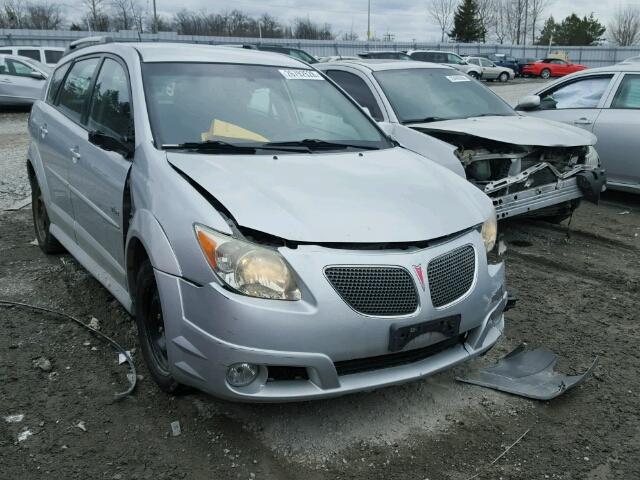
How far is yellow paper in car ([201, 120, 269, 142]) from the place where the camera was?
143 inches

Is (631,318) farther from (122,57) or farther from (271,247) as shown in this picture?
(122,57)

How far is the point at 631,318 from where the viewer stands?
4.35 m

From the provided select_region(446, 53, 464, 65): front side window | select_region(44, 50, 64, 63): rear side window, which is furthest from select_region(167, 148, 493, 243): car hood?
select_region(446, 53, 464, 65): front side window

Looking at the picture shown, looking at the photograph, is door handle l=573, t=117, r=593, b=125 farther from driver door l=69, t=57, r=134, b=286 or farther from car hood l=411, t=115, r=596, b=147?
driver door l=69, t=57, r=134, b=286

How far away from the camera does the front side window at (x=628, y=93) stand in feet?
24.0

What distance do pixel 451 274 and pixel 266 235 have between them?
886 mm

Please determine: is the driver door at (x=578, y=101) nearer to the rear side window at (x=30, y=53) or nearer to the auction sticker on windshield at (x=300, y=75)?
the auction sticker on windshield at (x=300, y=75)

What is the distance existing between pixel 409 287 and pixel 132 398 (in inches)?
62.6

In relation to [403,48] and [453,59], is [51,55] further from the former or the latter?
[403,48]

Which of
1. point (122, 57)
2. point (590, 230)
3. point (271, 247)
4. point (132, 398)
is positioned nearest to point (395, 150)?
point (271, 247)

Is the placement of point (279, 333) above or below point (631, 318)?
above

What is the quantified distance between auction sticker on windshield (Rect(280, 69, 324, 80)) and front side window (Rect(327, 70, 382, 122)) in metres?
1.82

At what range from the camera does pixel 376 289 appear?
106 inches

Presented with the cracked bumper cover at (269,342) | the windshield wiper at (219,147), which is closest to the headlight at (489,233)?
the cracked bumper cover at (269,342)
